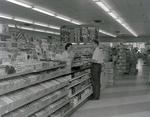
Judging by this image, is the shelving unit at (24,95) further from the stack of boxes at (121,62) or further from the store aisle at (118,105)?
the stack of boxes at (121,62)

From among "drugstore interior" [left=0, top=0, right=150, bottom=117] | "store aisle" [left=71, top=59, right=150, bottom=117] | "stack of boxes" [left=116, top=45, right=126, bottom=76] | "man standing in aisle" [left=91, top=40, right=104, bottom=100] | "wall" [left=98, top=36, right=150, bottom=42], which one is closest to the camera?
"drugstore interior" [left=0, top=0, right=150, bottom=117]

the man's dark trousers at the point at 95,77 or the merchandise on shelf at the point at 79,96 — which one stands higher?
the man's dark trousers at the point at 95,77

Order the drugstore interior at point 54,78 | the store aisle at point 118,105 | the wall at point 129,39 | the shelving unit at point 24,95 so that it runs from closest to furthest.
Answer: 1. the shelving unit at point 24,95
2. the drugstore interior at point 54,78
3. the store aisle at point 118,105
4. the wall at point 129,39

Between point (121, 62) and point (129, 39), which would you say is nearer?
point (121, 62)

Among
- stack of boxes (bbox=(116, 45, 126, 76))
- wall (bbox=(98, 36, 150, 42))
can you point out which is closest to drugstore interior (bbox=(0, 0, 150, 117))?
stack of boxes (bbox=(116, 45, 126, 76))

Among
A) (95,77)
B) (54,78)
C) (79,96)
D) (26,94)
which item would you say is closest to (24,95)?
(26,94)

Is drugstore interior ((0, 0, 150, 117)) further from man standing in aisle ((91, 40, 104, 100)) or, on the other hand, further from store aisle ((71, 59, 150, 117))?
man standing in aisle ((91, 40, 104, 100))

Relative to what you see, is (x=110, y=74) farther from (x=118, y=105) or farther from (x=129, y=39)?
(x=129, y=39)

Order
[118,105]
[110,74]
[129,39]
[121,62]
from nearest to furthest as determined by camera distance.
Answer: [118,105], [110,74], [121,62], [129,39]

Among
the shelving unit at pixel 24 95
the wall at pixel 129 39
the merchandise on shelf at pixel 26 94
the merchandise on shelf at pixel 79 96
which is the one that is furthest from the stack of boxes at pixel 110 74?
the wall at pixel 129 39

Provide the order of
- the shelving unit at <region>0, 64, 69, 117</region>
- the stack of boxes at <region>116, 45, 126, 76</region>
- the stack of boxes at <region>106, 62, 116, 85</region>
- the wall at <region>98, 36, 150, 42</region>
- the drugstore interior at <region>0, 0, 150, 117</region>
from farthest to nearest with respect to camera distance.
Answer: the wall at <region>98, 36, 150, 42</region>, the stack of boxes at <region>116, 45, 126, 76</region>, the stack of boxes at <region>106, 62, 116, 85</region>, the drugstore interior at <region>0, 0, 150, 117</region>, the shelving unit at <region>0, 64, 69, 117</region>

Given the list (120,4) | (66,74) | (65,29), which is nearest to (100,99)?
(66,74)

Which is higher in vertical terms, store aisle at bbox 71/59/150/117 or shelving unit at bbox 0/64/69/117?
shelving unit at bbox 0/64/69/117

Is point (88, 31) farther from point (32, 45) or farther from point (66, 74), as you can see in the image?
point (32, 45)
